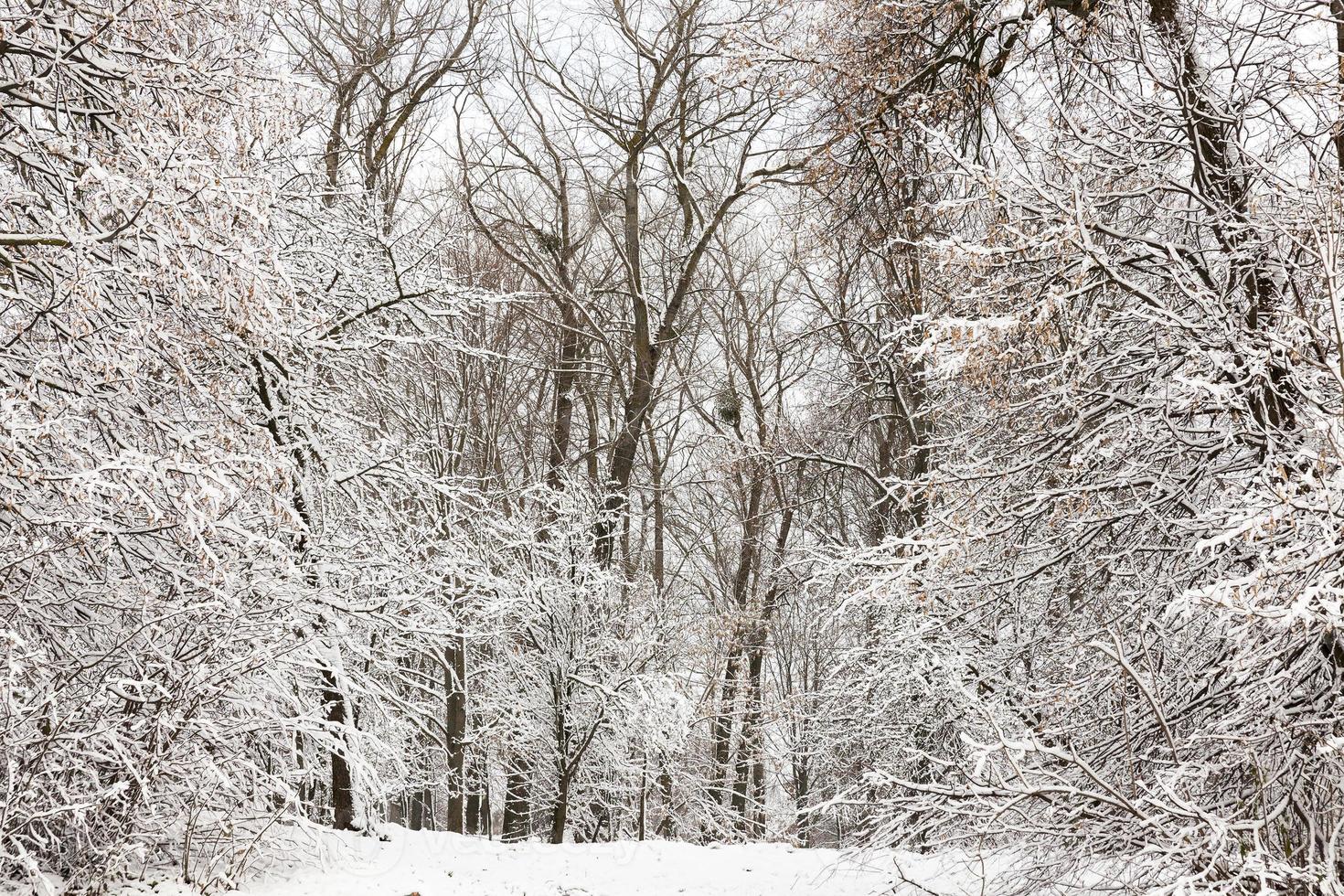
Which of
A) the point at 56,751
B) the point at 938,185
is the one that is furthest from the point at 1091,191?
the point at 56,751

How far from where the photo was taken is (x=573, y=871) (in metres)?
9.44

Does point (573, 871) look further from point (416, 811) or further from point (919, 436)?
point (416, 811)

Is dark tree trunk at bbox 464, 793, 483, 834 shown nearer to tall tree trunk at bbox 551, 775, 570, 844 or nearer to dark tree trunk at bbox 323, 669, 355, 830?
tall tree trunk at bbox 551, 775, 570, 844

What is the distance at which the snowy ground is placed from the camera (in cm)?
741

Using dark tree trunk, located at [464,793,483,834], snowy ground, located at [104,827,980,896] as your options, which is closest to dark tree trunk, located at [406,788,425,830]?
dark tree trunk, located at [464,793,483,834]

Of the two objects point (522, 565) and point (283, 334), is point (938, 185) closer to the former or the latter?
point (283, 334)

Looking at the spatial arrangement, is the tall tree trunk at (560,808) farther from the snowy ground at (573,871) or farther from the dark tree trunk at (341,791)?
the dark tree trunk at (341,791)

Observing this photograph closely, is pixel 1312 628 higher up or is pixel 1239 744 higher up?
pixel 1312 628

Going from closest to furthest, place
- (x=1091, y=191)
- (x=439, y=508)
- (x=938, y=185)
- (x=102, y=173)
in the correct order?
(x=102, y=173)
(x=1091, y=191)
(x=938, y=185)
(x=439, y=508)

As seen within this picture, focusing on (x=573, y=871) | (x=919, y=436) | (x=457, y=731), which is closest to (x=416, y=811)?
(x=457, y=731)

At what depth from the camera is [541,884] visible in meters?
8.71

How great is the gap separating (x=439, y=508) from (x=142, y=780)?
6706mm

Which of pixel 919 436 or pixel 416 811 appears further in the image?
pixel 416 811

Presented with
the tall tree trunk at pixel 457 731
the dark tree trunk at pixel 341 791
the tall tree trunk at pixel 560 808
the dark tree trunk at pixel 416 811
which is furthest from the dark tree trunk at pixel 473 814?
the dark tree trunk at pixel 341 791
